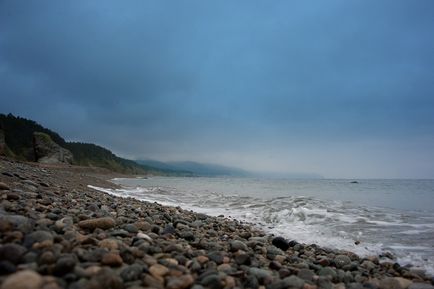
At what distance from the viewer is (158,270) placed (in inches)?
125

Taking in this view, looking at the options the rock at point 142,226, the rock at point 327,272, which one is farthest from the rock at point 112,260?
the rock at point 327,272

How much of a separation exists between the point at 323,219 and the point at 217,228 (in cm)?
540

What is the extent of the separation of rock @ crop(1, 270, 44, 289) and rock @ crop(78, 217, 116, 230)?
2.29 metres

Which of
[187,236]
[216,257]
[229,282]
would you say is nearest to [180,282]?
[229,282]

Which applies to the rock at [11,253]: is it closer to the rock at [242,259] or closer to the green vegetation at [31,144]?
the rock at [242,259]

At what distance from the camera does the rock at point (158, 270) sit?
3.11 m

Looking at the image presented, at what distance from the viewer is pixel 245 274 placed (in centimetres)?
374

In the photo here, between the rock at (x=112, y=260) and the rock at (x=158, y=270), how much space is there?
1.11 feet

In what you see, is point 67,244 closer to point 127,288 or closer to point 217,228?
point 127,288

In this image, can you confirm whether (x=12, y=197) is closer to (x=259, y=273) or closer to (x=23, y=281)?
(x=23, y=281)

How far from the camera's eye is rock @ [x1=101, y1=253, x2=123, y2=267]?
3.05 metres

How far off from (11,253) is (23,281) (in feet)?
2.38

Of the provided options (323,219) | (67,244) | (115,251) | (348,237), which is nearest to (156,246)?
(115,251)

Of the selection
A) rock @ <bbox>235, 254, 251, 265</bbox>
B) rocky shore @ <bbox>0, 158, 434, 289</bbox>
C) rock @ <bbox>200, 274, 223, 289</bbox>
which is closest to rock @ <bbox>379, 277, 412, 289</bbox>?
rocky shore @ <bbox>0, 158, 434, 289</bbox>
